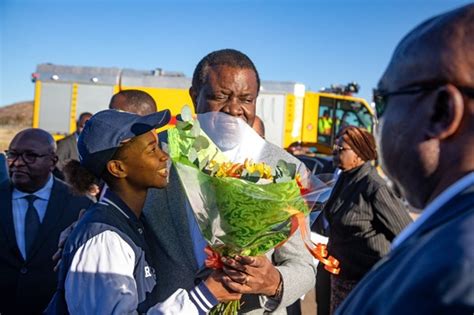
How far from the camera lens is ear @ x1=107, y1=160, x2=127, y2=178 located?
2447 millimetres

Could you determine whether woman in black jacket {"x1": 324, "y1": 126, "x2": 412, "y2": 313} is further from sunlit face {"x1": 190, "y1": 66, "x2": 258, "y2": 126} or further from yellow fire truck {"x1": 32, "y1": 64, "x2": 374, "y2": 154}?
yellow fire truck {"x1": 32, "y1": 64, "x2": 374, "y2": 154}

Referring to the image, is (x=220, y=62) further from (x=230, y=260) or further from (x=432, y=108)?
(x=432, y=108)

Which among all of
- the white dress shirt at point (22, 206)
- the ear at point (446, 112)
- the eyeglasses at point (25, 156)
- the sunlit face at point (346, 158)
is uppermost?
the ear at point (446, 112)

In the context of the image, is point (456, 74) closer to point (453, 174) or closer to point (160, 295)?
point (453, 174)

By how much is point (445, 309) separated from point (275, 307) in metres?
1.41

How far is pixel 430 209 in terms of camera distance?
1.15m

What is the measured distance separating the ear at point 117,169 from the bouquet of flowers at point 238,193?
15.4 inches

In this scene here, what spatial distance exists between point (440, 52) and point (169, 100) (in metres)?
14.1

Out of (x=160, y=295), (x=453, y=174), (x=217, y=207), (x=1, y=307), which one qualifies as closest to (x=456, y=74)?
(x=453, y=174)

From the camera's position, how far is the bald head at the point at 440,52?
1160mm

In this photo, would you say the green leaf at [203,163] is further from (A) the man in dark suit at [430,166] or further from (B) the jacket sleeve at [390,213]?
(B) the jacket sleeve at [390,213]

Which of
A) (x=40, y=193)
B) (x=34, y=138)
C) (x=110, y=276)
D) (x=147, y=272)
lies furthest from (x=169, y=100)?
(x=110, y=276)

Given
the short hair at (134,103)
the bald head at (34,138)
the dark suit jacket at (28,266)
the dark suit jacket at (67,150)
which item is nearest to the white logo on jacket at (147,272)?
the dark suit jacket at (28,266)

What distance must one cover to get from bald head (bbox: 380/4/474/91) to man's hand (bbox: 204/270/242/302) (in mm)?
1057
